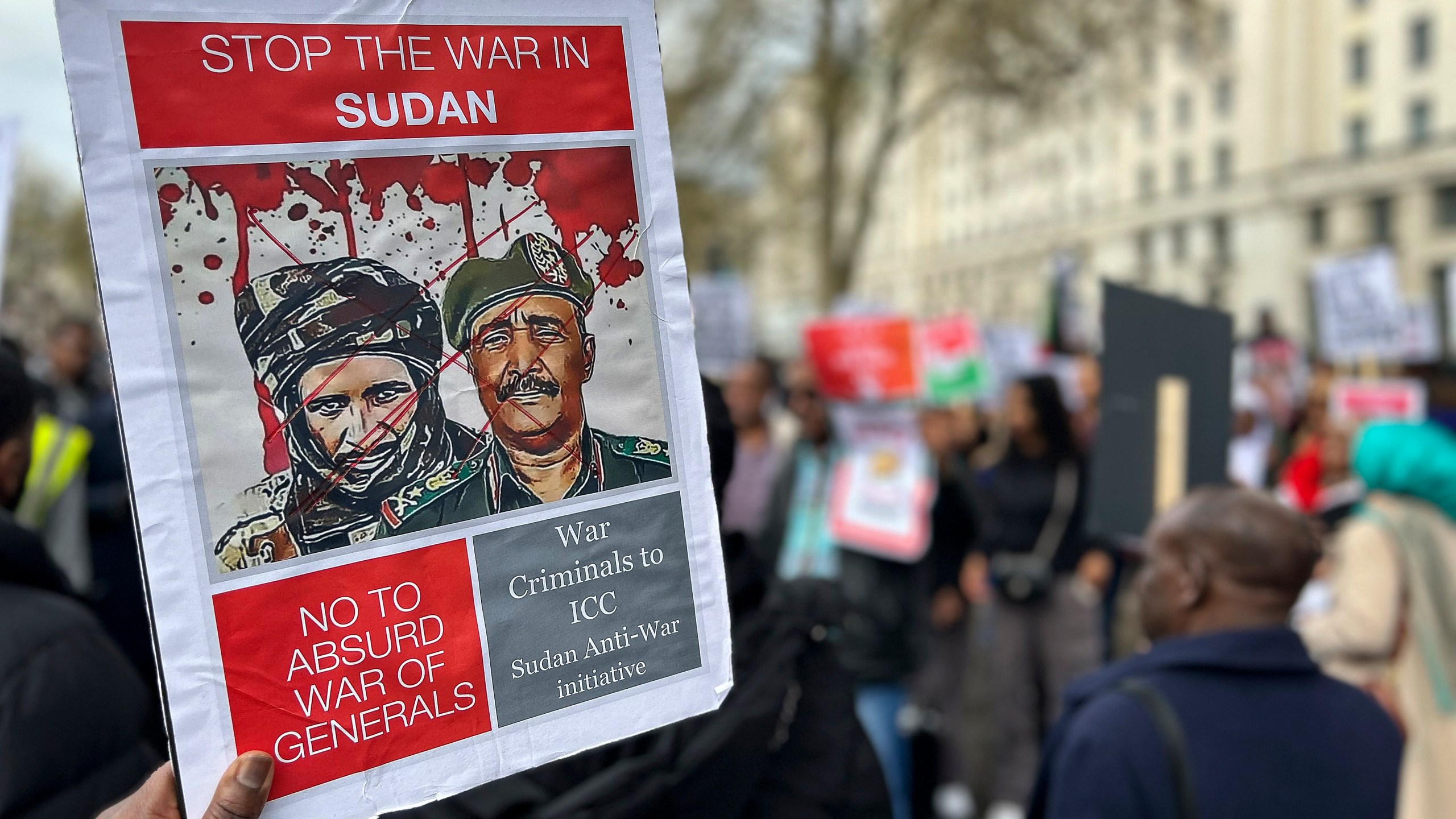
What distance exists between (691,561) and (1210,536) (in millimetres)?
1303

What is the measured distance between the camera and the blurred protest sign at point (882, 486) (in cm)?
472

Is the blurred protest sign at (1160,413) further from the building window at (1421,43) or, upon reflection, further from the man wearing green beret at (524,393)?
the building window at (1421,43)

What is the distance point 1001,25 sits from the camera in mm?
14094

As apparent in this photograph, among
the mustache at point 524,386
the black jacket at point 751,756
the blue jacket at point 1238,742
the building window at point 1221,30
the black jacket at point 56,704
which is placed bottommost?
the blue jacket at point 1238,742

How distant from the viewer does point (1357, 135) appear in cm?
3934

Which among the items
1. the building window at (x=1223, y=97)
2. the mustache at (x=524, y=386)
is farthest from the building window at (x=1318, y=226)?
the mustache at (x=524, y=386)

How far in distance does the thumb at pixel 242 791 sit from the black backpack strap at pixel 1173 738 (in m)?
1.42

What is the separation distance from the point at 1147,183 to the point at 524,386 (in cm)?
5175

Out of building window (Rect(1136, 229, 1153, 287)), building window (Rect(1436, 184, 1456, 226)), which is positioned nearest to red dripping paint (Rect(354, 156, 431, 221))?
building window (Rect(1436, 184, 1456, 226))

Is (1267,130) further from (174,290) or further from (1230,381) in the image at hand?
(174,290)

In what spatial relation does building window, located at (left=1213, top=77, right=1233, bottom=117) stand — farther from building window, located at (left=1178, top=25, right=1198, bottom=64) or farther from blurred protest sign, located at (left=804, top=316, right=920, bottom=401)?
→ blurred protest sign, located at (left=804, top=316, right=920, bottom=401)

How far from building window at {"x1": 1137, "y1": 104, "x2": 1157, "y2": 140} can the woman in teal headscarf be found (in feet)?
157

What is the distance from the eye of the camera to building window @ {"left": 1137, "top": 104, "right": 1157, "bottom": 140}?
4709 centimetres

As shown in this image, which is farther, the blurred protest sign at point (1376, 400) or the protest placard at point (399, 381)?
the blurred protest sign at point (1376, 400)
